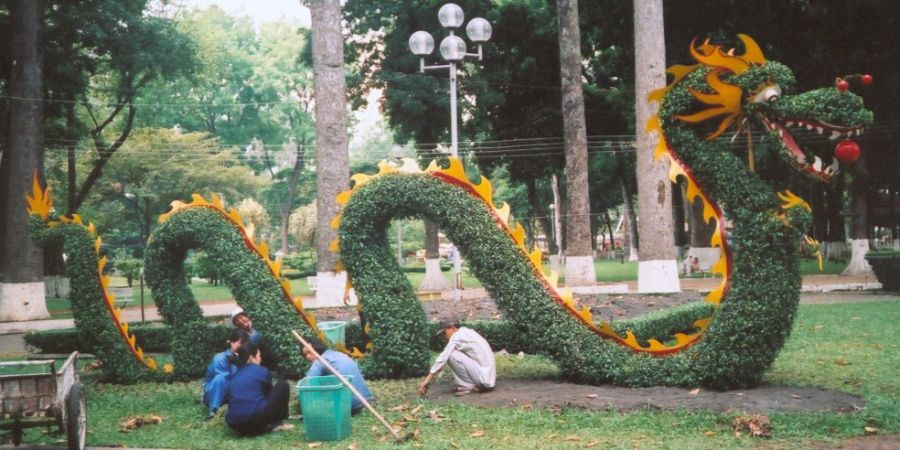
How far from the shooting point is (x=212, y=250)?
12.1 m

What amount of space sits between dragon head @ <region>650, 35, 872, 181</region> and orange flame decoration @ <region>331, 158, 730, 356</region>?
1.21 m

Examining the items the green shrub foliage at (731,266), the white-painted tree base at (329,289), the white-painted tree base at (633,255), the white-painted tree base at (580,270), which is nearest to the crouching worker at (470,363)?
the green shrub foliage at (731,266)

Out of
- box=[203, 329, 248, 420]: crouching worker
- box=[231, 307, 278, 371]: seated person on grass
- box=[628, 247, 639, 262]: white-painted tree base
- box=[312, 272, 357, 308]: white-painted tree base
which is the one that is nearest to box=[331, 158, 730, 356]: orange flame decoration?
box=[231, 307, 278, 371]: seated person on grass

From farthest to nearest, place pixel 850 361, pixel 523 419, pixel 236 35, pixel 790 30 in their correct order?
1. pixel 236 35
2. pixel 790 30
3. pixel 850 361
4. pixel 523 419

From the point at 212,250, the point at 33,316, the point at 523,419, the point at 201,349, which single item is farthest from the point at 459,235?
the point at 33,316

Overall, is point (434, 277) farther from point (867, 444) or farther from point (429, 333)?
point (867, 444)

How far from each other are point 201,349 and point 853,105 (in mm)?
9263

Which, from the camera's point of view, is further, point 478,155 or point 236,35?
point 236,35

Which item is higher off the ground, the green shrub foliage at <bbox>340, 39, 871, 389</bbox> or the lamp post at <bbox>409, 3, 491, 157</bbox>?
the lamp post at <bbox>409, 3, 491, 157</bbox>

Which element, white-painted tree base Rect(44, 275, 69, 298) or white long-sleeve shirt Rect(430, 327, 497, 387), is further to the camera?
white-painted tree base Rect(44, 275, 69, 298)

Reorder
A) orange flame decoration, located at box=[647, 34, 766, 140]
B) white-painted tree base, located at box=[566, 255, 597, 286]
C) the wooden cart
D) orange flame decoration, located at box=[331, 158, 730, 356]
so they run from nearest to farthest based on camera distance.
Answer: the wooden cart < orange flame decoration, located at box=[647, 34, 766, 140] < orange flame decoration, located at box=[331, 158, 730, 356] < white-painted tree base, located at box=[566, 255, 597, 286]

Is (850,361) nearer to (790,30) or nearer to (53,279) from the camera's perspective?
(790,30)

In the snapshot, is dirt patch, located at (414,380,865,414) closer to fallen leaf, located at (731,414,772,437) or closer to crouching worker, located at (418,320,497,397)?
crouching worker, located at (418,320,497,397)

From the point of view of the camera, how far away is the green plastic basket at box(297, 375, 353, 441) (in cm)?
821
